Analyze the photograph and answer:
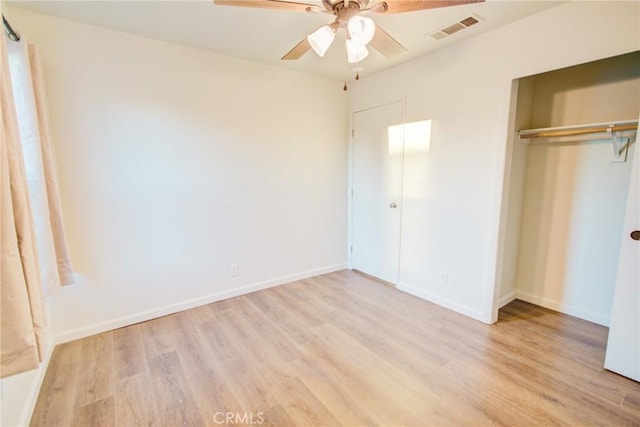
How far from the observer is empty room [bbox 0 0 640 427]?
5.53 ft

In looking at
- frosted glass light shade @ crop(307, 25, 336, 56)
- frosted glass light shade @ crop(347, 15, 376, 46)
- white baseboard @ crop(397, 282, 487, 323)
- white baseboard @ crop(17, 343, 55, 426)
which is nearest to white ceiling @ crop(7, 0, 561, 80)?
frosted glass light shade @ crop(307, 25, 336, 56)

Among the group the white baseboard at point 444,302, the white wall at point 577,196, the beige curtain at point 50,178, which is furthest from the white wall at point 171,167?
the white wall at point 577,196

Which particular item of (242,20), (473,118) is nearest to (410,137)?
(473,118)

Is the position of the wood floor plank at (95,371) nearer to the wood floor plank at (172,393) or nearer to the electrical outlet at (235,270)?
the wood floor plank at (172,393)

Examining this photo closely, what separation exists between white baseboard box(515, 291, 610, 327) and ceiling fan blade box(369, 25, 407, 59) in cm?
269

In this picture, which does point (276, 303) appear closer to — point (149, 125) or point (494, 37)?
point (149, 125)

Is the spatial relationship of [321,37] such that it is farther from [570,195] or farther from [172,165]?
[570,195]

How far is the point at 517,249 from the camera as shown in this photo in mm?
2984

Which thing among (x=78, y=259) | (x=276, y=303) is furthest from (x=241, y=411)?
(x=78, y=259)

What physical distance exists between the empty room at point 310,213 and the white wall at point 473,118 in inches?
0.6

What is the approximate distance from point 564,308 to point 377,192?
2.10 meters

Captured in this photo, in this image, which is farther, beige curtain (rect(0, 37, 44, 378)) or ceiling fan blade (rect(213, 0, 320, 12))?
ceiling fan blade (rect(213, 0, 320, 12))

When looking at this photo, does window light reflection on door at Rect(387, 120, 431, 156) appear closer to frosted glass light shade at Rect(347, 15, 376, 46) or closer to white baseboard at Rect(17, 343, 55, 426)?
frosted glass light shade at Rect(347, 15, 376, 46)

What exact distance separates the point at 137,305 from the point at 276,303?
125 centimetres
